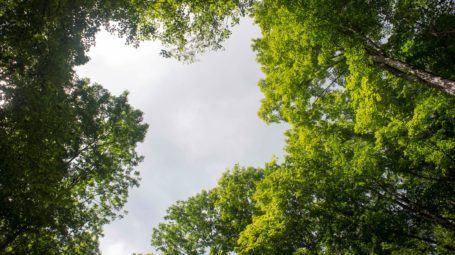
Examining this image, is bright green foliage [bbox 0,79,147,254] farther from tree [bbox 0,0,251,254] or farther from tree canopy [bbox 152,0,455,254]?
tree canopy [bbox 152,0,455,254]

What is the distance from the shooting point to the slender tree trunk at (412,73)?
8134 mm

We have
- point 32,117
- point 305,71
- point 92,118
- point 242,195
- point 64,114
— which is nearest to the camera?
point 32,117

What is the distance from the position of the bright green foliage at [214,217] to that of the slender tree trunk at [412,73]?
13481 mm

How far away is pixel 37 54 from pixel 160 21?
5254 millimetres

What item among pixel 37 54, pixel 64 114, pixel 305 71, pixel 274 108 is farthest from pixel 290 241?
pixel 37 54

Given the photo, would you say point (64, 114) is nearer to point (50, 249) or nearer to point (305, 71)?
point (50, 249)

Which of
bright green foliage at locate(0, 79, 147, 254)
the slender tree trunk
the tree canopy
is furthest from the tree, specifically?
the slender tree trunk

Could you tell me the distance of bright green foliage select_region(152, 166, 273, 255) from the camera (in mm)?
21188

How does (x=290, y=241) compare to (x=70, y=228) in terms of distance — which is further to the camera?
(x=290, y=241)

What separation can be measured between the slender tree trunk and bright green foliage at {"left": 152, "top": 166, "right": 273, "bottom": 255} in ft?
44.2

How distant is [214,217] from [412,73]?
17720 mm

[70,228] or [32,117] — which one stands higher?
[32,117]

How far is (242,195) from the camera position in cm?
2231

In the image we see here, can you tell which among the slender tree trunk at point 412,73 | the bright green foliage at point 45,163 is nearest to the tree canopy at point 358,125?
the slender tree trunk at point 412,73
